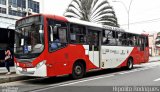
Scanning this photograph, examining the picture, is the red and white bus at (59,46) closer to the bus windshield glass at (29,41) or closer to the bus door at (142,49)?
the bus windshield glass at (29,41)

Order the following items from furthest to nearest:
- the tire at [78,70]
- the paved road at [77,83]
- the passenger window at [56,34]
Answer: the tire at [78,70], the passenger window at [56,34], the paved road at [77,83]

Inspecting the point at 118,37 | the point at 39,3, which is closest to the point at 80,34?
the point at 118,37

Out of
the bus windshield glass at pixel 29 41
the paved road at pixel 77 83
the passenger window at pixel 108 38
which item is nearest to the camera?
the paved road at pixel 77 83

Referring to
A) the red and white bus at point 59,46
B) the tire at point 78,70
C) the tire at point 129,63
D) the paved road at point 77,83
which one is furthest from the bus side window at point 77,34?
the tire at point 129,63

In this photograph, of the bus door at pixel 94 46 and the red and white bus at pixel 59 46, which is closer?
the red and white bus at pixel 59 46

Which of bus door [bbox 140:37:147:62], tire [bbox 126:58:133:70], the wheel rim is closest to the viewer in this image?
the wheel rim

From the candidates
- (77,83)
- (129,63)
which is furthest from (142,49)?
(77,83)

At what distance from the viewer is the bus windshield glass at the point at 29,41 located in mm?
12200

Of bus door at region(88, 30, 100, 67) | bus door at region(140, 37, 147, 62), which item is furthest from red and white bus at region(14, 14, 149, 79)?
bus door at region(140, 37, 147, 62)

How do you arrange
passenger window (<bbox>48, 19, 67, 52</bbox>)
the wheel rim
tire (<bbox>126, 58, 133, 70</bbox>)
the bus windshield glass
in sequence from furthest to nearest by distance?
1. tire (<bbox>126, 58, 133, 70</bbox>)
2. the wheel rim
3. passenger window (<bbox>48, 19, 67, 52</bbox>)
4. the bus windshield glass

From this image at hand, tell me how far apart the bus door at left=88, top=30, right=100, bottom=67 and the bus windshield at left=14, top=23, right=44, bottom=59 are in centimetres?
372

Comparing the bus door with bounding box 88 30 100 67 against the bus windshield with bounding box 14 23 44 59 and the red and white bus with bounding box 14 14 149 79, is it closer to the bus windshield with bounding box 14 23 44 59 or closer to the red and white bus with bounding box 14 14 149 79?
the red and white bus with bounding box 14 14 149 79

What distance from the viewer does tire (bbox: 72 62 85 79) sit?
13.9 metres

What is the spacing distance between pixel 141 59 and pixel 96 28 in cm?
755
